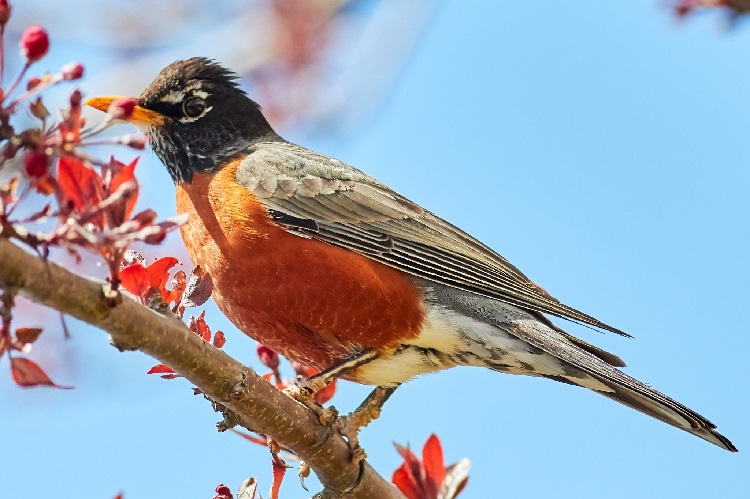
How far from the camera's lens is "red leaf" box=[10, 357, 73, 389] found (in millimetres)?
1858

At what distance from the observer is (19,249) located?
1.89 metres

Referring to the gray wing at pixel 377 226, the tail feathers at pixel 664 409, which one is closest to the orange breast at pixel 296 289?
the gray wing at pixel 377 226

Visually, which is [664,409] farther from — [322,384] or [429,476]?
[322,384]

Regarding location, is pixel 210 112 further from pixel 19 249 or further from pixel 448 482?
pixel 19 249

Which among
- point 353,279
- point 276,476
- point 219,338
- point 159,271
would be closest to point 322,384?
point 353,279

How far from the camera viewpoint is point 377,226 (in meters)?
4.52

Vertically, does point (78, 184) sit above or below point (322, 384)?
below

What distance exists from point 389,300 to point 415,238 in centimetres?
53

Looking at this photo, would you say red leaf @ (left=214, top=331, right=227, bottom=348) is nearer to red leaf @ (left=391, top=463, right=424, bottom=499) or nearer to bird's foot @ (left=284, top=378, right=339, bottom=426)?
bird's foot @ (left=284, top=378, right=339, bottom=426)

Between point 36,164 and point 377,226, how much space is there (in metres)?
2.84

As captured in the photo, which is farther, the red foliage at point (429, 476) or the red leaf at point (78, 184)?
the red foliage at point (429, 476)

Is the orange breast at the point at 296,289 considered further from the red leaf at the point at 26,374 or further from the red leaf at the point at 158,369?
the red leaf at the point at 26,374

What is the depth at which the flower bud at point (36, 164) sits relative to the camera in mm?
1752

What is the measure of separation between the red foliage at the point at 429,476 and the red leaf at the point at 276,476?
379mm
